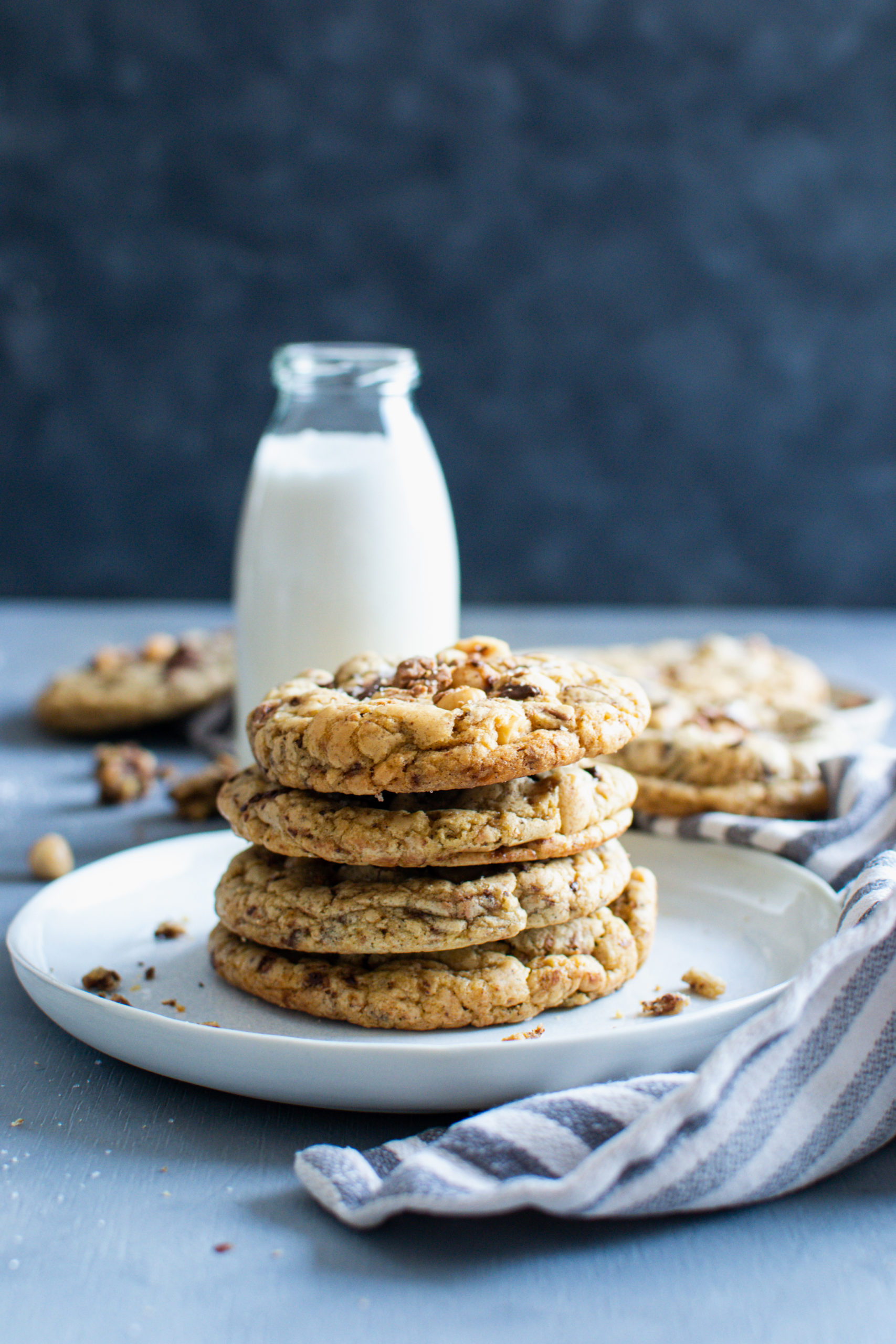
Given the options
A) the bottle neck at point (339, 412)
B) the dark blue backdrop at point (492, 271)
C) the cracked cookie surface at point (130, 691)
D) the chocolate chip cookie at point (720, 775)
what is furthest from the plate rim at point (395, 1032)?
the dark blue backdrop at point (492, 271)

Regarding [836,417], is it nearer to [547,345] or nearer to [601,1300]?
[547,345]

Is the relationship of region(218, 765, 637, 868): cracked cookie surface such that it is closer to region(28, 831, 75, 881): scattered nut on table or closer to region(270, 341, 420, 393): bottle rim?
region(28, 831, 75, 881): scattered nut on table

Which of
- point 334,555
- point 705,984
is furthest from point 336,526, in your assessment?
point 705,984

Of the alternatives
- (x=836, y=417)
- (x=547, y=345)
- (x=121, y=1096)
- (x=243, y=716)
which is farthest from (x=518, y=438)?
(x=121, y=1096)

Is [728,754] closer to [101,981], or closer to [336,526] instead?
[336,526]

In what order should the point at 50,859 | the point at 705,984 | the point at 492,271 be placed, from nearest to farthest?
the point at 705,984, the point at 50,859, the point at 492,271

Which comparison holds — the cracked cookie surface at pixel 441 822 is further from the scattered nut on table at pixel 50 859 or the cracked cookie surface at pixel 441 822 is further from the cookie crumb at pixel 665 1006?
the scattered nut on table at pixel 50 859

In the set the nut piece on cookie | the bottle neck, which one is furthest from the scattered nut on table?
the bottle neck
